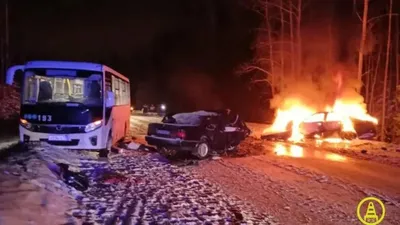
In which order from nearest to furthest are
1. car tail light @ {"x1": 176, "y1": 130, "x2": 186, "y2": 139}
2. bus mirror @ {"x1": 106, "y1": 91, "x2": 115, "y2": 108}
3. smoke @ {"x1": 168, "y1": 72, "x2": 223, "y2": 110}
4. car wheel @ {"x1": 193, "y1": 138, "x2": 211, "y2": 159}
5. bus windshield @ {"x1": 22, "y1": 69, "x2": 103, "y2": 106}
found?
bus windshield @ {"x1": 22, "y1": 69, "x2": 103, "y2": 106}
bus mirror @ {"x1": 106, "y1": 91, "x2": 115, "y2": 108}
car tail light @ {"x1": 176, "y1": 130, "x2": 186, "y2": 139}
car wheel @ {"x1": 193, "y1": 138, "x2": 211, "y2": 159}
smoke @ {"x1": 168, "y1": 72, "x2": 223, "y2": 110}

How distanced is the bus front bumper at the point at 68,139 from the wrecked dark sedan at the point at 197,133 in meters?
2.51

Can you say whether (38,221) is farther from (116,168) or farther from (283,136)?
(283,136)

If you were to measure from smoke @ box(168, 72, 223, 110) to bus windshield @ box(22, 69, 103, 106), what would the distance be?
1578 inches

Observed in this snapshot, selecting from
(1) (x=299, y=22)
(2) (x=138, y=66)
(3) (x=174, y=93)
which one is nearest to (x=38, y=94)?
(1) (x=299, y=22)

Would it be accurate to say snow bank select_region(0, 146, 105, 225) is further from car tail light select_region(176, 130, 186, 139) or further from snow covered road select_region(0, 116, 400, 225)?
car tail light select_region(176, 130, 186, 139)

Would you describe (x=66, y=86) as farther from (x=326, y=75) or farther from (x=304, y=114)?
(x=326, y=75)

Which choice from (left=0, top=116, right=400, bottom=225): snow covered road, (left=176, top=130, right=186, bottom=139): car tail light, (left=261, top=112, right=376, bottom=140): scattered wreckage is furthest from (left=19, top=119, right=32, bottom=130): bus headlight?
(left=261, top=112, right=376, bottom=140): scattered wreckage

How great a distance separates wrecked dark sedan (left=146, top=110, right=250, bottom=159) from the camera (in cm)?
1517

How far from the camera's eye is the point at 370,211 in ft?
27.3

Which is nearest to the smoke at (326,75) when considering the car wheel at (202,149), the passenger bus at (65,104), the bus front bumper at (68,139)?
the car wheel at (202,149)

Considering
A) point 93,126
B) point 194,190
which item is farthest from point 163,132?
point 194,190

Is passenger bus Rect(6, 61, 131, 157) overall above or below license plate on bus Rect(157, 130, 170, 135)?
above

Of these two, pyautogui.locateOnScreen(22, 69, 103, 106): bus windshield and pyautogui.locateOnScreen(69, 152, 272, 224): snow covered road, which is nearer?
pyautogui.locateOnScreen(69, 152, 272, 224): snow covered road

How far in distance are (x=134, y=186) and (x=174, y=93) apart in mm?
51455
